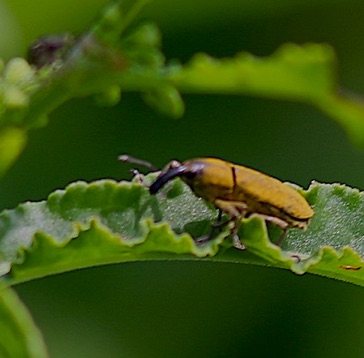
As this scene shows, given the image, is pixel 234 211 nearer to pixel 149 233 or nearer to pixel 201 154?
pixel 149 233

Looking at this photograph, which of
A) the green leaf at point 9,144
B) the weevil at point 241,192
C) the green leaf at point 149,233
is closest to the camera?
the green leaf at point 9,144

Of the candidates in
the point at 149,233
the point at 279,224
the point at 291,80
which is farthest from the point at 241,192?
the point at 291,80

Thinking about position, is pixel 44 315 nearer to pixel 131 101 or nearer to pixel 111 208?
pixel 131 101

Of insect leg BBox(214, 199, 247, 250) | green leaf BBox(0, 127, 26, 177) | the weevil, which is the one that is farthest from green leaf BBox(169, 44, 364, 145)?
the weevil

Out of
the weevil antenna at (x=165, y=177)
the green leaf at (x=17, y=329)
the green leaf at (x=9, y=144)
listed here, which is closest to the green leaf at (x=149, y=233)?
the weevil antenna at (x=165, y=177)

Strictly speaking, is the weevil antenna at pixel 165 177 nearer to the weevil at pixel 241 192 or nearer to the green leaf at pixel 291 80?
the weevil at pixel 241 192

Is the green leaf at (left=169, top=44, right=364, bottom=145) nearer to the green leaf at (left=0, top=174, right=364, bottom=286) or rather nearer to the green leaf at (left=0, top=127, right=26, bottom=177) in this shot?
the green leaf at (left=0, top=127, right=26, bottom=177)
